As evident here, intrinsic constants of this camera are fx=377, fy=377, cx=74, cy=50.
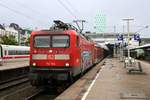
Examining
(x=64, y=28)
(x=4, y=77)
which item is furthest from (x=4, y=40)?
(x=64, y=28)

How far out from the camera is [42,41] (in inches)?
715

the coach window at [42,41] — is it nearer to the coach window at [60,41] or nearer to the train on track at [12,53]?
the coach window at [60,41]

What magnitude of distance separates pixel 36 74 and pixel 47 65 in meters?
0.68

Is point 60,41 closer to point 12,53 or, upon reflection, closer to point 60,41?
point 60,41

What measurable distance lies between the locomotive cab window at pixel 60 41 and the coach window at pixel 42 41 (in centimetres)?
30

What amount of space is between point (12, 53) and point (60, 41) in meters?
34.3

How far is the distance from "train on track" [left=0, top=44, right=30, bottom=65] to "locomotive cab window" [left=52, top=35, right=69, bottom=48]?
82.5 feet

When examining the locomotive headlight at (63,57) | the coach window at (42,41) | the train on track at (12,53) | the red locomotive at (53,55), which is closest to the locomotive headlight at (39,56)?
the red locomotive at (53,55)

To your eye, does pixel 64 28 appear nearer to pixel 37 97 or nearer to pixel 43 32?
pixel 43 32

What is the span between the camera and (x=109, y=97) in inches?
544

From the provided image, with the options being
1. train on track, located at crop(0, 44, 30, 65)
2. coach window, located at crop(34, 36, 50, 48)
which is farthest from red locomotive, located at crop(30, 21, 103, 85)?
train on track, located at crop(0, 44, 30, 65)

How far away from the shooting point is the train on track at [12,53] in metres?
46.2

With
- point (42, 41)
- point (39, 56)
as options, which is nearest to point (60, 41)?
point (42, 41)

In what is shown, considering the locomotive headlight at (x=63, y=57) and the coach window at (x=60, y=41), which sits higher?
the coach window at (x=60, y=41)
